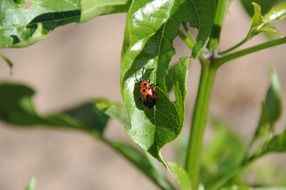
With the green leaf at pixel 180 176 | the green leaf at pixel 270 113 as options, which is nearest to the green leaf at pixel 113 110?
the green leaf at pixel 180 176

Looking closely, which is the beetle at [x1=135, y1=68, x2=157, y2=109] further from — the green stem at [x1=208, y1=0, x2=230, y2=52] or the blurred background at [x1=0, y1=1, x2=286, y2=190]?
the blurred background at [x1=0, y1=1, x2=286, y2=190]

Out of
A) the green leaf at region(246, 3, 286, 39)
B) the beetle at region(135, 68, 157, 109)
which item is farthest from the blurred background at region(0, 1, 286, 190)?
the beetle at region(135, 68, 157, 109)

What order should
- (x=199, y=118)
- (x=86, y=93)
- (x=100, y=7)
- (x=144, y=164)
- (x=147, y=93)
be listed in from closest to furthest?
(x=147, y=93)
(x=100, y=7)
(x=199, y=118)
(x=144, y=164)
(x=86, y=93)

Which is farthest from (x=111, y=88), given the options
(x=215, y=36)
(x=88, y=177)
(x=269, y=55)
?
(x=215, y=36)

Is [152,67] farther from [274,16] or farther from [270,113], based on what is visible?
[270,113]

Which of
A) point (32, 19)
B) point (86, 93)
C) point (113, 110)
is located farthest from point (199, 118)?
point (86, 93)

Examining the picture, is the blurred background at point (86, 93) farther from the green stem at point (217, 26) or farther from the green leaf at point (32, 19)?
the green leaf at point (32, 19)
